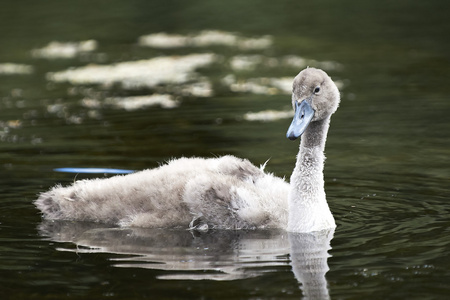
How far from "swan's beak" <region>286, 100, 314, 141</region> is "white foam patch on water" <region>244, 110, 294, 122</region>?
4.83m

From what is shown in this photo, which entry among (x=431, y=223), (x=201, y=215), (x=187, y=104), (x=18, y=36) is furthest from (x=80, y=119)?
→ (x=18, y=36)

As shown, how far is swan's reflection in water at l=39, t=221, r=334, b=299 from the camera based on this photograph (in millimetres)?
6113

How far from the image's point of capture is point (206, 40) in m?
18.9

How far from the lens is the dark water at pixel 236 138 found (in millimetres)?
6074

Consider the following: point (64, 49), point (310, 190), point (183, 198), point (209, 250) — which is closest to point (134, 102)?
point (64, 49)

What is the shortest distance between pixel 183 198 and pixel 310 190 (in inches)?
41.9

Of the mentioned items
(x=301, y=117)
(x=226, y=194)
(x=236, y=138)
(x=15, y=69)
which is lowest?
(x=226, y=194)

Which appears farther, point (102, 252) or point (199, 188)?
point (199, 188)

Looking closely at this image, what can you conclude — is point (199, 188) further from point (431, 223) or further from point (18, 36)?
point (18, 36)

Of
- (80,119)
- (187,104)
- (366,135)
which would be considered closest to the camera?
(366,135)

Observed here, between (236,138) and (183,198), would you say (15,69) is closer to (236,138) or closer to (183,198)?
(236,138)

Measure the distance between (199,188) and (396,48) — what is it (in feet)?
36.0

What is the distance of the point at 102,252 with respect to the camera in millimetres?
6781

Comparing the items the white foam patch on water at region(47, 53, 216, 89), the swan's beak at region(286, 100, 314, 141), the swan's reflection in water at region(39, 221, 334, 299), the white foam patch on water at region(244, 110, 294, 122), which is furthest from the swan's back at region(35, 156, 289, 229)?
the white foam patch on water at region(47, 53, 216, 89)
